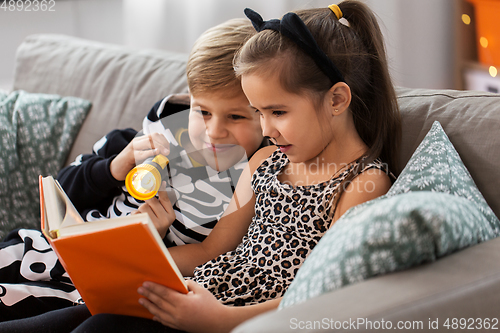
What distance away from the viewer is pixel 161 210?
40.3 inches

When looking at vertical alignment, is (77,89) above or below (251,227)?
above

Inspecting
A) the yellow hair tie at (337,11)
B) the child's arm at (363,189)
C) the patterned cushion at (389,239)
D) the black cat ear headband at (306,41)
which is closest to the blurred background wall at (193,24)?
the yellow hair tie at (337,11)

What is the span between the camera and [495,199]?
80 centimetres

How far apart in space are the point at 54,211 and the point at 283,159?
0.52 metres

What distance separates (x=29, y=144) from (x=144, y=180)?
678 mm

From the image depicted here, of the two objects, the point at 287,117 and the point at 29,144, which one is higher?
the point at 287,117

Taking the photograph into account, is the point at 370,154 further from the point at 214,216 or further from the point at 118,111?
the point at 118,111

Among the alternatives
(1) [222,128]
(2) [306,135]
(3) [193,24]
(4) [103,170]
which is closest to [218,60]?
(1) [222,128]

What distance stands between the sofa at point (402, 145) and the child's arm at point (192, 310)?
270mm

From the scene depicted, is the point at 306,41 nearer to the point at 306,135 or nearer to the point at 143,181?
the point at 306,135

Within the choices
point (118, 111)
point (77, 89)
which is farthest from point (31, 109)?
point (118, 111)

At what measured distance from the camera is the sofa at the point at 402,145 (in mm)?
500

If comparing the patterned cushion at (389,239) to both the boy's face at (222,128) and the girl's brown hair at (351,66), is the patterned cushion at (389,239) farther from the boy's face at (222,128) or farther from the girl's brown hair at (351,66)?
the boy's face at (222,128)

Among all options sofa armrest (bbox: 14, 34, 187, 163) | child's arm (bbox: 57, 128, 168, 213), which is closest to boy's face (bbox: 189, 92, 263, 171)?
child's arm (bbox: 57, 128, 168, 213)
